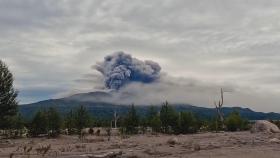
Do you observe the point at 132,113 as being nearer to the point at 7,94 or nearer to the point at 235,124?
the point at 235,124

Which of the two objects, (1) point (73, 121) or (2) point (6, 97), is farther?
(1) point (73, 121)

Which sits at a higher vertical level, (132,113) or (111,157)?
(132,113)

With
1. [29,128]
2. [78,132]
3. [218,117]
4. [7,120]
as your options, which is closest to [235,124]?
[218,117]

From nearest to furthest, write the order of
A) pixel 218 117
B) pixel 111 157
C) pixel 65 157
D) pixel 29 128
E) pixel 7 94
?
pixel 111 157, pixel 65 157, pixel 7 94, pixel 29 128, pixel 218 117

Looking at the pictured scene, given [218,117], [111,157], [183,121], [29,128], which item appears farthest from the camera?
[218,117]

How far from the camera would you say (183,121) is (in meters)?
80.4

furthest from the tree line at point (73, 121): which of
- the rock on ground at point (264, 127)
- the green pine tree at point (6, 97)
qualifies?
the rock on ground at point (264, 127)

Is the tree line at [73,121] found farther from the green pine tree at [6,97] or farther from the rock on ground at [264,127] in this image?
the rock on ground at [264,127]

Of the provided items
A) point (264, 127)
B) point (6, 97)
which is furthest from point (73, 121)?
point (264, 127)

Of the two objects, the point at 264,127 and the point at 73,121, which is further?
the point at 73,121

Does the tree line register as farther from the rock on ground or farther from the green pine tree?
the rock on ground

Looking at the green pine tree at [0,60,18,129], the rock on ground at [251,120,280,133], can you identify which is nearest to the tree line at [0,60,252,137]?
the green pine tree at [0,60,18,129]

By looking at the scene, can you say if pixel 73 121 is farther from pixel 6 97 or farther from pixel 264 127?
pixel 264 127

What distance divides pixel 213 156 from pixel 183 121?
56.3 meters
